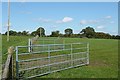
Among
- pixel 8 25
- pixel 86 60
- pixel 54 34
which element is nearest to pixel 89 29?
pixel 54 34

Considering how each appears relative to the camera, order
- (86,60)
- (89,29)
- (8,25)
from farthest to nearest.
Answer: (89,29) < (8,25) < (86,60)

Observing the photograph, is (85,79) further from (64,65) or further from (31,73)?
(64,65)

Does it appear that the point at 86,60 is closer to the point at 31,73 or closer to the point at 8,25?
the point at 31,73

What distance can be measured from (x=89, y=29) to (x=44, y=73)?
10967 cm

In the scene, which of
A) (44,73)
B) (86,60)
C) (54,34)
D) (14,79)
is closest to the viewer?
(14,79)

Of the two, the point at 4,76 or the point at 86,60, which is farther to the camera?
the point at 86,60

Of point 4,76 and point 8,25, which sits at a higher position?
point 8,25

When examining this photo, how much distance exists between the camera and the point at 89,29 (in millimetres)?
118500

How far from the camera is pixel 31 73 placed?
9.76 meters

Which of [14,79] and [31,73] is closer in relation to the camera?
[14,79]

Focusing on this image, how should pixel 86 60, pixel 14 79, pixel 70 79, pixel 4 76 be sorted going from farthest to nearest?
pixel 86 60
pixel 70 79
pixel 14 79
pixel 4 76

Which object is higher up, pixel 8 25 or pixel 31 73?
pixel 8 25

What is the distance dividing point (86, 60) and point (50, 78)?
505cm

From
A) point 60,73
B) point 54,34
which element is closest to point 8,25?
point 60,73
